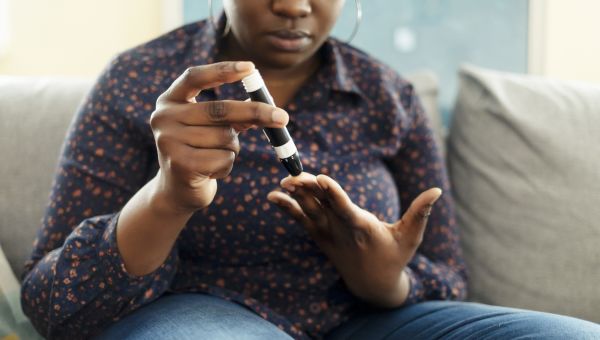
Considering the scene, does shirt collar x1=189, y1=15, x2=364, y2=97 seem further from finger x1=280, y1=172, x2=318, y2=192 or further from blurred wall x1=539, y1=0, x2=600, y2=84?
blurred wall x1=539, y1=0, x2=600, y2=84

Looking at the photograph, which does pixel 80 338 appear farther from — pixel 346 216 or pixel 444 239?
pixel 444 239

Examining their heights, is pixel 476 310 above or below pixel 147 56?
below

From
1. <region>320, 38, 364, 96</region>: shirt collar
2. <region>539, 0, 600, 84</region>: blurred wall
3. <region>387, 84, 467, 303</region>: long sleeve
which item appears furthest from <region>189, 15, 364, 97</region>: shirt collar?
<region>539, 0, 600, 84</region>: blurred wall

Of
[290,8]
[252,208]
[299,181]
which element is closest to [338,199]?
[299,181]

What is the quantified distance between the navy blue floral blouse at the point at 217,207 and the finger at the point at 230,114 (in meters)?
0.21

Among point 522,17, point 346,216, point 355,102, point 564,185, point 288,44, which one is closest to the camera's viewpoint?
point 346,216

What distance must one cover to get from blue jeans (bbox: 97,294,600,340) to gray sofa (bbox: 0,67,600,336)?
322 mm

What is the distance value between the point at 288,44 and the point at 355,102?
19 cm

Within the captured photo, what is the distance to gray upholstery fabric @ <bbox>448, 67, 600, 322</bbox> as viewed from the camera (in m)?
1.20

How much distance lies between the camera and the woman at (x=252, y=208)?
0.77 metres

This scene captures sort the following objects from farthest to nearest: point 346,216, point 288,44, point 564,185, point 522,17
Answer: point 522,17, point 564,185, point 288,44, point 346,216

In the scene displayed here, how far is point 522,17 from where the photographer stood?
1746 millimetres

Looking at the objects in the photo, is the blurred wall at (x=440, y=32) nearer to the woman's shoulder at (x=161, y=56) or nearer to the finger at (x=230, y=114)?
the woman's shoulder at (x=161, y=56)

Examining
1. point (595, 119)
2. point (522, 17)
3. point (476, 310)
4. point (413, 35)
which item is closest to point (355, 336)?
point (476, 310)
